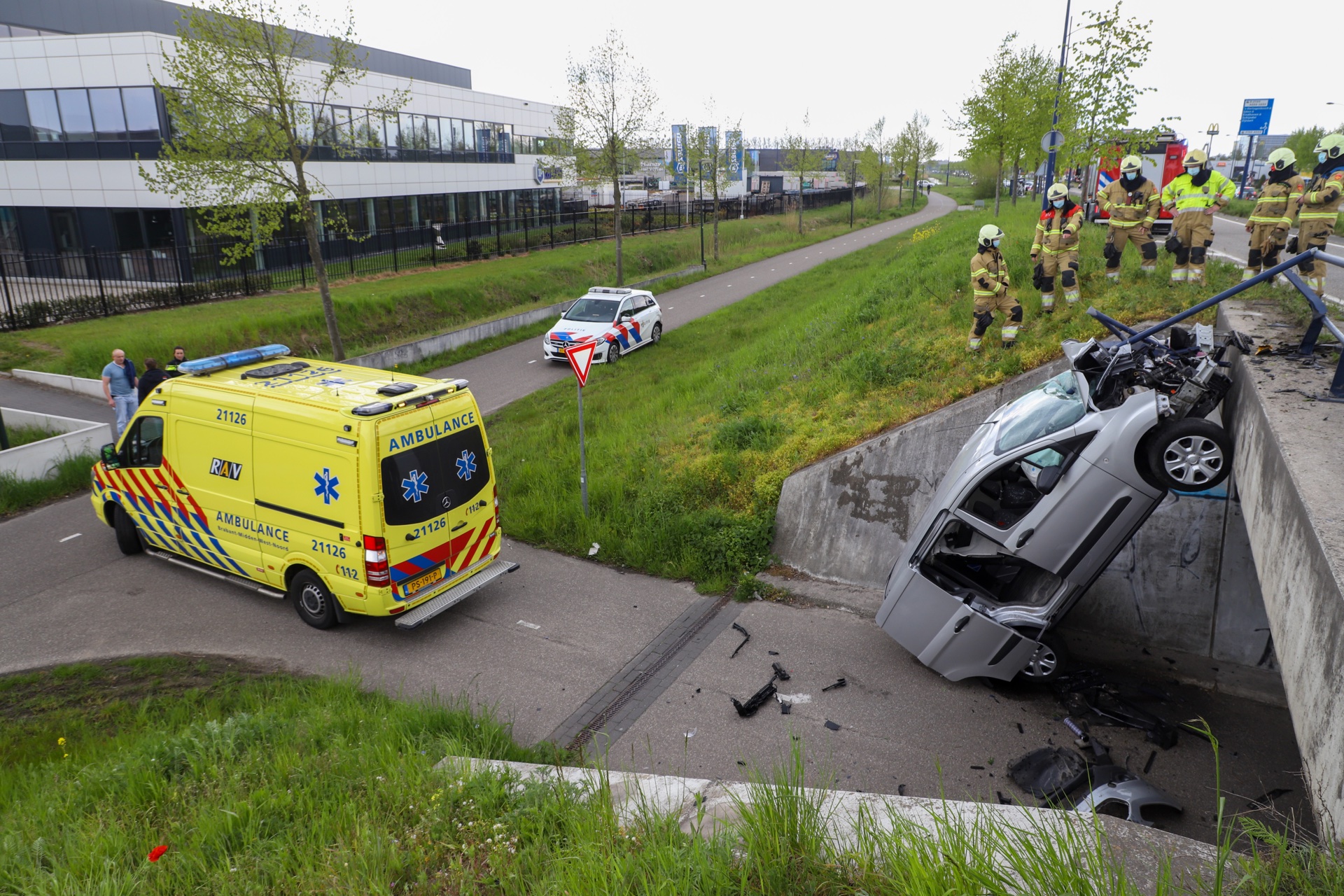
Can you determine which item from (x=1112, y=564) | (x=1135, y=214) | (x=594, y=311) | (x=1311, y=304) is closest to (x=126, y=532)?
(x=1112, y=564)

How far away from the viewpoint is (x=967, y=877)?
292cm

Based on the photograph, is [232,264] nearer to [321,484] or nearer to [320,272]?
[320,272]

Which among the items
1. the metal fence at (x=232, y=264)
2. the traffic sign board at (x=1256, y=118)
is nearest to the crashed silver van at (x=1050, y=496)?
the metal fence at (x=232, y=264)

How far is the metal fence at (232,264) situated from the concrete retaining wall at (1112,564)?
1400 centimetres

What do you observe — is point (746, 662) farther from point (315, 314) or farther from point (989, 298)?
point (315, 314)

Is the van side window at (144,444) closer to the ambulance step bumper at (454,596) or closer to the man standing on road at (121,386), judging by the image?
the ambulance step bumper at (454,596)

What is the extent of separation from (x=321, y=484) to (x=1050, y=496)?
6260mm

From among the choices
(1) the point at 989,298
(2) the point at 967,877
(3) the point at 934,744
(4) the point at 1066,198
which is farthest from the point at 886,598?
(4) the point at 1066,198

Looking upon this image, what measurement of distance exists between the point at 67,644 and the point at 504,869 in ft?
21.1

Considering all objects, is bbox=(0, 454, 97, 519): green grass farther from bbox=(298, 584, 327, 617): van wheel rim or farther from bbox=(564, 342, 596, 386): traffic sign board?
bbox=(564, 342, 596, 386): traffic sign board

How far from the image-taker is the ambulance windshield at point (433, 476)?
7.27m

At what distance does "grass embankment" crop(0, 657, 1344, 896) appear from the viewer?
3131 millimetres

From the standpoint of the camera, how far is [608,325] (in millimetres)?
19141

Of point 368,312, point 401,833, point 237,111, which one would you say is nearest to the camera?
point 401,833
